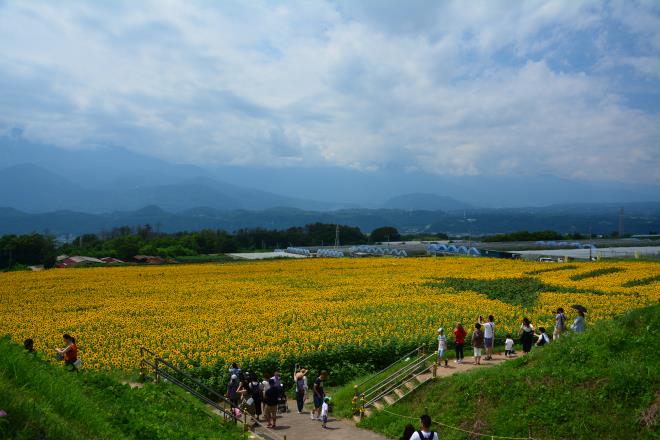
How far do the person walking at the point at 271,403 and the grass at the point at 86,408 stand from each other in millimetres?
1655

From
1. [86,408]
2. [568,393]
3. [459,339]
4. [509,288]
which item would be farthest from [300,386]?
[509,288]

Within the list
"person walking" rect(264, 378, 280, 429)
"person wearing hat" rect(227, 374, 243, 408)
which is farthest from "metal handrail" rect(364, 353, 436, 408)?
"person wearing hat" rect(227, 374, 243, 408)

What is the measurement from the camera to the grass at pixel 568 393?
1171 centimetres

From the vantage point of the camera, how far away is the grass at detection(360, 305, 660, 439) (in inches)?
461

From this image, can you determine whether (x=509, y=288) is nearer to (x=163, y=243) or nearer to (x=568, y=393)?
(x=568, y=393)

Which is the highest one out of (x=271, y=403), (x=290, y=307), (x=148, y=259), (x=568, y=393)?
(x=148, y=259)

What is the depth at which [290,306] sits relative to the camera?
110 ft

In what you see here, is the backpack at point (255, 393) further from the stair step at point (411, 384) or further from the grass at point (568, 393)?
the stair step at point (411, 384)

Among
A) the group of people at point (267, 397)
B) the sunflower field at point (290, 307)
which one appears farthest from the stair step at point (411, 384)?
the sunflower field at point (290, 307)

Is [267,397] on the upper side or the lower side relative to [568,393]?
lower

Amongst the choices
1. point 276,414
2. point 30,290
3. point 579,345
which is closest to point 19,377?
point 276,414

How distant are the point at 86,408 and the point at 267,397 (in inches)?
276

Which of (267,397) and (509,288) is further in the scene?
(509,288)

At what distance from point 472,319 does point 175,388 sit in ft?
53.7
